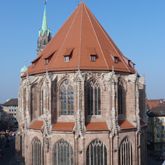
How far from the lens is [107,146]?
4119 cm

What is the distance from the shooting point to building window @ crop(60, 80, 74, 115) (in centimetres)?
4275

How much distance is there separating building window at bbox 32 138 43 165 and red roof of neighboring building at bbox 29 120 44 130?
1.50 metres

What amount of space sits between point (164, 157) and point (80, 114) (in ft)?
107

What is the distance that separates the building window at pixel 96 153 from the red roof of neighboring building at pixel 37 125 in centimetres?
657

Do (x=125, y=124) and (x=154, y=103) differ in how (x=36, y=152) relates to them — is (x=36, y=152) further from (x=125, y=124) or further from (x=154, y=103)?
(x=154, y=103)

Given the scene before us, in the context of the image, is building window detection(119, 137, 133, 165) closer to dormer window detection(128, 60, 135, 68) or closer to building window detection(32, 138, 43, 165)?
building window detection(32, 138, 43, 165)

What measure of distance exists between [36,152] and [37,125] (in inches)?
128

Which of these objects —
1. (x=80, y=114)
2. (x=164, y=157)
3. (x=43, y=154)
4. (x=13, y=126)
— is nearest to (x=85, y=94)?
(x=80, y=114)

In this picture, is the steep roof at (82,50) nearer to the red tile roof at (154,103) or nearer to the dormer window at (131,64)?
the dormer window at (131,64)

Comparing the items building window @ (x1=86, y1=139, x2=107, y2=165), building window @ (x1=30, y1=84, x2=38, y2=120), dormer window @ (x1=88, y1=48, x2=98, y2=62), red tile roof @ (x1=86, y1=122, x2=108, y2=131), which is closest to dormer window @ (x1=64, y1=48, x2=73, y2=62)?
dormer window @ (x1=88, y1=48, x2=98, y2=62)

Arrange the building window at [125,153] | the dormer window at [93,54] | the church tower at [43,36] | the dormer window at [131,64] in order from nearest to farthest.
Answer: the building window at [125,153], the dormer window at [93,54], the dormer window at [131,64], the church tower at [43,36]

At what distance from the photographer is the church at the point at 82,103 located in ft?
135

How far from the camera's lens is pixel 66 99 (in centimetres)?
4297

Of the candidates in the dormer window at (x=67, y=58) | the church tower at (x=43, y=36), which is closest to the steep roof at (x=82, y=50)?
the dormer window at (x=67, y=58)
